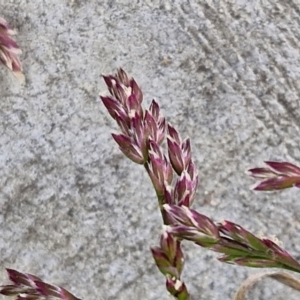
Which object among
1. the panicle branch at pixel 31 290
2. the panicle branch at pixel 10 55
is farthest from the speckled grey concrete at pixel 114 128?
the panicle branch at pixel 10 55

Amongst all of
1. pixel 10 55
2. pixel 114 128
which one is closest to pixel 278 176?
pixel 10 55

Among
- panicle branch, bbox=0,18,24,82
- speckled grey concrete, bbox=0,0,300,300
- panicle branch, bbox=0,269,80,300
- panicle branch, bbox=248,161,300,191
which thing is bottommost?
speckled grey concrete, bbox=0,0,300,300

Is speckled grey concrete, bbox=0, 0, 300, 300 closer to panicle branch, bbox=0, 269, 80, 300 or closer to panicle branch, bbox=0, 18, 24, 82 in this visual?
panicle branch, bbox=0, 269, 80, 300

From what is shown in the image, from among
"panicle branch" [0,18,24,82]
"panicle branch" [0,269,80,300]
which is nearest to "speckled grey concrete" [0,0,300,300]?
"panicle branch" [0,269,80,300]

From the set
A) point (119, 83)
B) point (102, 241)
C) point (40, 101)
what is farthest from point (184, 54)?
point (119, 83)

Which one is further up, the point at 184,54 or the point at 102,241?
the point at 184,54

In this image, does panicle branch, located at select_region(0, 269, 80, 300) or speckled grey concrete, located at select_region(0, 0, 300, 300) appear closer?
panicle branch, located at select_region(0, 269, 80, 300)

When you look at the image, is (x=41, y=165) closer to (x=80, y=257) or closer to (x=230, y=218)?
(x=80, y=257)

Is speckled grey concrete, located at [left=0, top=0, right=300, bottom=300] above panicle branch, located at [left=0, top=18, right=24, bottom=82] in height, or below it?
below
